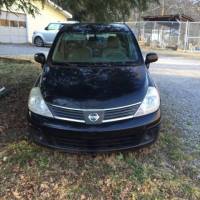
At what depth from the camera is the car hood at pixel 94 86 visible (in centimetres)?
354

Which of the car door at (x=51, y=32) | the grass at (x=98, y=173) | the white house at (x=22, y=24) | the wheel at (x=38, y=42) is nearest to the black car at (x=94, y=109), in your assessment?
the grass at (x=98, y=173)

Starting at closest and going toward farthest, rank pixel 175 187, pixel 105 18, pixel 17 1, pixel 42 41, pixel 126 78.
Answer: pixel 175 187, pixel 126 78, pixel 17 1, pixel 105 18, pixel 42 41

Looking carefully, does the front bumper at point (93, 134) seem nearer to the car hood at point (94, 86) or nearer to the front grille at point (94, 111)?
the front grille at point (94, 111)

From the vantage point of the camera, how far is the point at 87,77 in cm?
403

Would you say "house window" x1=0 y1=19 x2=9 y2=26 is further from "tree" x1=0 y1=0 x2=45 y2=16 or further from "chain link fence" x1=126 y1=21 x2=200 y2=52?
"tree" x1=0 y1=0 x2=45 y2=16

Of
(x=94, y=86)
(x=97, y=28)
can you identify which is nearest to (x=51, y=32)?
(x=97, y=28)

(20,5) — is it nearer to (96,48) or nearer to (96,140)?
(96,48)

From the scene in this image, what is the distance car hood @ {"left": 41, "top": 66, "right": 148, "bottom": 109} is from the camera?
354 cm

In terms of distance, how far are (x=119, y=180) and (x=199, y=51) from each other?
1955 centimetres

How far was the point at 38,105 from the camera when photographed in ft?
12.0

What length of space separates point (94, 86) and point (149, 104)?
0.71 metres

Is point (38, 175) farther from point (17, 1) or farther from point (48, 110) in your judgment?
point (17, 1)

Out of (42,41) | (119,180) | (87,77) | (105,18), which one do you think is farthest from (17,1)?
(42,41)

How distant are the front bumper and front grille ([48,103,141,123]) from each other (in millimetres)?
56
